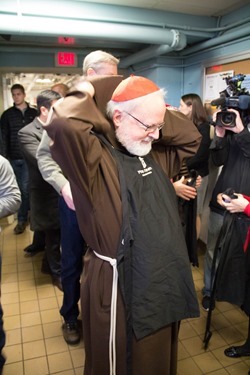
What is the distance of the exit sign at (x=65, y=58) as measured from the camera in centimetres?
384

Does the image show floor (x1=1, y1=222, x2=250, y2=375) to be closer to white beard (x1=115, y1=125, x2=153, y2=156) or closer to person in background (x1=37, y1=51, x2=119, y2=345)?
person in background (x1=37, y1=51, x2=119, y2=345)

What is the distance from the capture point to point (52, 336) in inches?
77.3

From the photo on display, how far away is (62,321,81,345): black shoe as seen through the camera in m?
1.88

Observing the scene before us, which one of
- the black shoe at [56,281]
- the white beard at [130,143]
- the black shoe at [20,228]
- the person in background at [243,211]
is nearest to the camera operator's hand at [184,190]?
the person in background at [243,211]

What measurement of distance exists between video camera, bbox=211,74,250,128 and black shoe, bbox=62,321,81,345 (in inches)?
60.5

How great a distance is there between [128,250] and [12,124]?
3148mm

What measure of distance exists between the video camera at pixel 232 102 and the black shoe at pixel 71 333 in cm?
154

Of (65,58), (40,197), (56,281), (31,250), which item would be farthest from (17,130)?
(56,281)

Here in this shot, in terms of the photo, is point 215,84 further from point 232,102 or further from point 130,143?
point 130,143

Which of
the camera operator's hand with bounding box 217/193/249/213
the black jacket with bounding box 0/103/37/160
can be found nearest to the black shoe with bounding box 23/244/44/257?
the black jacket with bounding box 0/103/37/160

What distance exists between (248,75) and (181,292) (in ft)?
7.10

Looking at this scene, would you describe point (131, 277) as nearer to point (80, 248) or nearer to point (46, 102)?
point (80, 248)

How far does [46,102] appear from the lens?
80.8 inches

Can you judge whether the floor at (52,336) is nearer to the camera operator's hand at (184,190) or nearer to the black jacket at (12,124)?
the camera operator's hand at (184,190)
